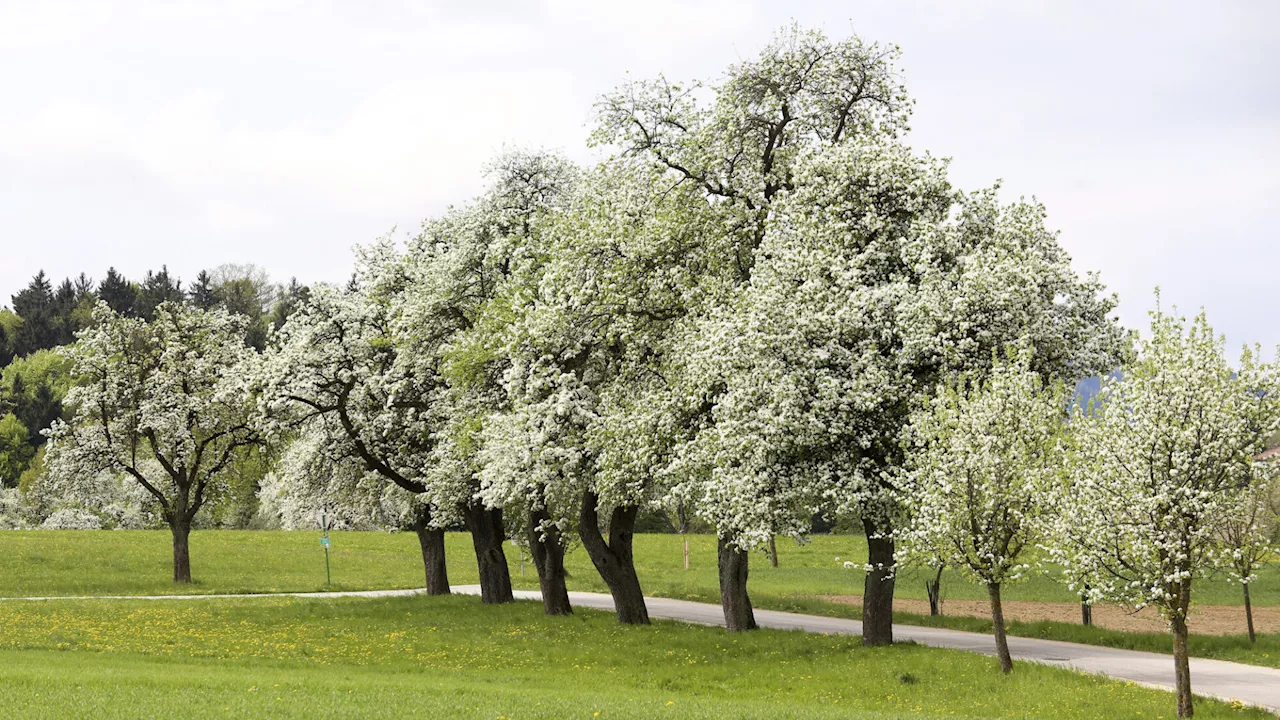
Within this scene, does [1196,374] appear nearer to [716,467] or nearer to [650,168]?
[716,467]

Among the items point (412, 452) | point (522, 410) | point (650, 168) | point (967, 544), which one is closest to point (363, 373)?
point (412, 452)

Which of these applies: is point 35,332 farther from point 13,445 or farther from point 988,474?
point 988,474

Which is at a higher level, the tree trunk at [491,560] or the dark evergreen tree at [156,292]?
the dark evergreen tree at [156,292]

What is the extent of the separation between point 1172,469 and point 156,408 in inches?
1696

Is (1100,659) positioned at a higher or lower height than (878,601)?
lower

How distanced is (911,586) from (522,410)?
33791 mm

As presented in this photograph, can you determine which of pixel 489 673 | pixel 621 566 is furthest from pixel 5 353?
pixel 489 673

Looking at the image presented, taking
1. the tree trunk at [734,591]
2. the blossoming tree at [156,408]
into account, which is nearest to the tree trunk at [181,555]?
the blossoming tree at [156,408]

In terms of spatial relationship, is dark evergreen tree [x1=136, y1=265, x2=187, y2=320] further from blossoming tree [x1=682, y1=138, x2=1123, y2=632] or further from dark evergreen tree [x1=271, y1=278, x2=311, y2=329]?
blossoming tree [x1=682, y1=138, x2=1123, y2=632]

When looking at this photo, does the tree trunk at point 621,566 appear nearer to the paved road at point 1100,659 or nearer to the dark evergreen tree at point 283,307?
the paved road at point 1100,659

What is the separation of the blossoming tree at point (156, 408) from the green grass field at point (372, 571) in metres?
4.88

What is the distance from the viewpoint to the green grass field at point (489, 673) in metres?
19.0

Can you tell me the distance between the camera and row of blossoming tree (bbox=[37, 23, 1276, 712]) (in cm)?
1944

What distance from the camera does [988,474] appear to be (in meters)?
21.6
